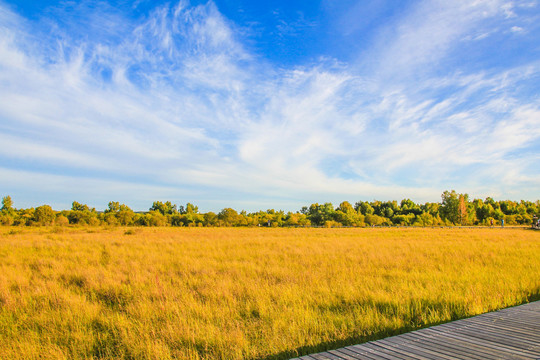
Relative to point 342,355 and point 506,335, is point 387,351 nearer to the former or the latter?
point 342,355

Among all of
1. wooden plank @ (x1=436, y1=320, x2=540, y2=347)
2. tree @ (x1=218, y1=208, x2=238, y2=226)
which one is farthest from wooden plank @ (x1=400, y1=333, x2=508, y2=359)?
tree @ (x1=218, y1=208, x2=238, y2=226)

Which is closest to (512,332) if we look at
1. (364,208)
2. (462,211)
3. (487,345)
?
(487,345)

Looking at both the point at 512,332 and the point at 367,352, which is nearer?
the point at 367,352

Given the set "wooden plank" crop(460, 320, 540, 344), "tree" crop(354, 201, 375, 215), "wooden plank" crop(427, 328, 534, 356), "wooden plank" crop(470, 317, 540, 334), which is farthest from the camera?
"tree" crop(354, 201, 375, 215)

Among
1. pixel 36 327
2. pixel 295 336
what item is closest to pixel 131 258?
pixel 36 327

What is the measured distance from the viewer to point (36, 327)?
5684 mm

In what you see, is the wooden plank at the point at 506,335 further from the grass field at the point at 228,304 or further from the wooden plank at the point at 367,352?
the wooden plank at the point at 367,352

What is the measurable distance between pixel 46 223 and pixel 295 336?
54.8 meters

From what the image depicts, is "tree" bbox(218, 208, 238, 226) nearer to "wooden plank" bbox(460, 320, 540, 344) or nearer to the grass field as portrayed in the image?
the grass field

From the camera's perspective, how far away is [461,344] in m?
3.78

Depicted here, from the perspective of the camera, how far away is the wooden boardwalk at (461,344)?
11.3 ft

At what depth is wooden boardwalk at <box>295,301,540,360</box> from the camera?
11.3 feet

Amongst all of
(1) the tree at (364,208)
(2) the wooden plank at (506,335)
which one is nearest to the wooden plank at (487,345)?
(2) the wooden plank at (506,335)

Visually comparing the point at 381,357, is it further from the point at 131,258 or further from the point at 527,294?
the point at 131,258
